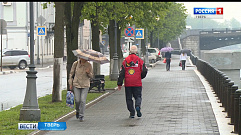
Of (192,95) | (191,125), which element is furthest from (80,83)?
(192,95)

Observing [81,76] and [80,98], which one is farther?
[80,98]

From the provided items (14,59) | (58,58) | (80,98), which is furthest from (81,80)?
(14,59)

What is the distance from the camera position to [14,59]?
47312 millimetres

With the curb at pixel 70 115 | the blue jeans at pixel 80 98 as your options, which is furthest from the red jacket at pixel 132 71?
the curb at pixel 70 115

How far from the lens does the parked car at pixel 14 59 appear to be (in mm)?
46938

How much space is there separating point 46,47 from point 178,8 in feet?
87.1

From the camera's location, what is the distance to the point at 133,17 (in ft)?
95.1

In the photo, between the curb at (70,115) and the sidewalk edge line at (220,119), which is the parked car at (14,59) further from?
the sidewalk edge line at (220,119)

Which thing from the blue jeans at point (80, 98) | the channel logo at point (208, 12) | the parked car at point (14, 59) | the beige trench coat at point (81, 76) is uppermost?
the channel logo at point (208, 12)

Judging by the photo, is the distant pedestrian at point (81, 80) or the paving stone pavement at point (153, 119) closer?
the paving stone pavement at point (153, 119)

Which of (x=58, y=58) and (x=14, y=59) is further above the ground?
(x=58, y=58)

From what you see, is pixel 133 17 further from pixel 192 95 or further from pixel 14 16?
pixel 14 16

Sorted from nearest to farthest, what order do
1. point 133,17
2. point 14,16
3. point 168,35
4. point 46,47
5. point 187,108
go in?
point 187,108, point 133,17, point 14,16, point 46,47, point 168,35

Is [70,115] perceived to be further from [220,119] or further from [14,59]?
[14,59]
